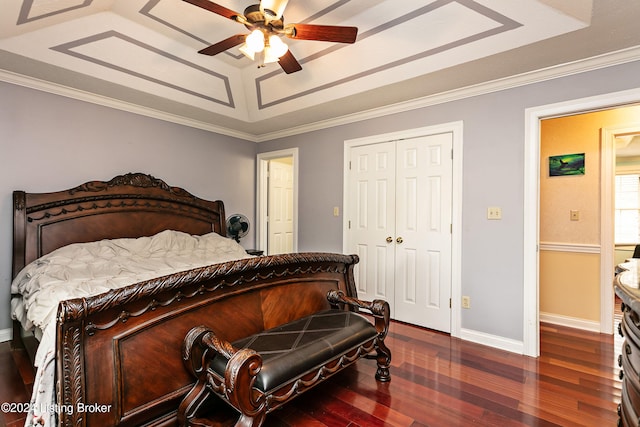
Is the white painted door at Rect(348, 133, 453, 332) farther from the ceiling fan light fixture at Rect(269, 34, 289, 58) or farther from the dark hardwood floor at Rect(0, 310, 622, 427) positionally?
the ceiling fan light fixture at Rect(269, 34, 289, 58)

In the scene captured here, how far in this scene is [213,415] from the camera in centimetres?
178

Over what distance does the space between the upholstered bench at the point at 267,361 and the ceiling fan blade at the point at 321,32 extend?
1913 millimetres

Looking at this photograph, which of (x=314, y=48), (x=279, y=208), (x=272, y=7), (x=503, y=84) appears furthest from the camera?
(x=279, y=208)

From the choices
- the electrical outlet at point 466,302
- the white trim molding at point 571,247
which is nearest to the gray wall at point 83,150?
the electrical outlet at point 466,302

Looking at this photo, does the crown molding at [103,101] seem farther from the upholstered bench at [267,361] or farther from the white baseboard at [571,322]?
the white baseboard at [571,322]

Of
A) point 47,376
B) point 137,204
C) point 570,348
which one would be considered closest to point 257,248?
point 137,204

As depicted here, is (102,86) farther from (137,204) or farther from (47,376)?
(47,376)

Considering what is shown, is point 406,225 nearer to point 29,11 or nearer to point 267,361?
point 267,361

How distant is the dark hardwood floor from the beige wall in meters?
0.67

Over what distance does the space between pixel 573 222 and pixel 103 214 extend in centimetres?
516

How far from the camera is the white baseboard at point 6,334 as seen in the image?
2820mm

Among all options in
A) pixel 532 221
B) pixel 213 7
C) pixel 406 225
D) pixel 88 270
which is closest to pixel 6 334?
pixel 88 270

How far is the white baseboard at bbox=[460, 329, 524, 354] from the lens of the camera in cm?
270

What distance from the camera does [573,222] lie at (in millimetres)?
3414
